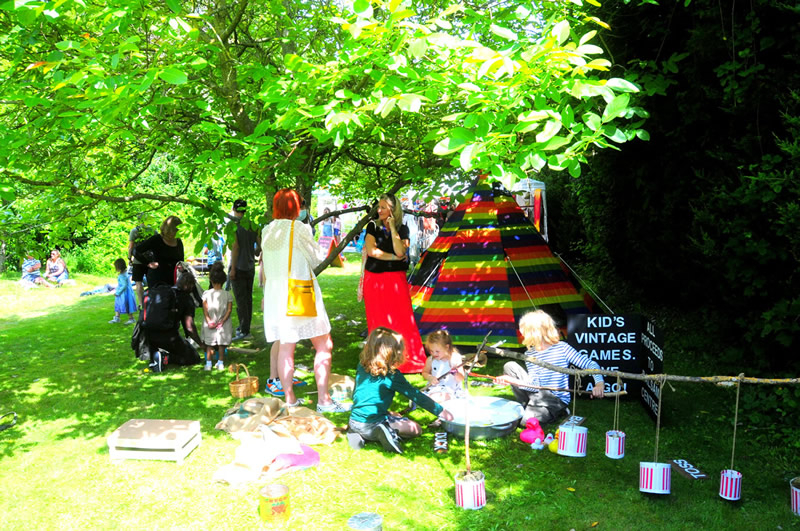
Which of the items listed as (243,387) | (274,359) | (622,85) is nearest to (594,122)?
(622,85)

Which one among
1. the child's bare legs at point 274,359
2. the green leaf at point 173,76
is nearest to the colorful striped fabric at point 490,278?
the child's bare legs at point 274,359

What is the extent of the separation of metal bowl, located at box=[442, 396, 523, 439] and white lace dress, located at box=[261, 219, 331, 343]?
1304 mm

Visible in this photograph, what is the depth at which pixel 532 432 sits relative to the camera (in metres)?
4.64

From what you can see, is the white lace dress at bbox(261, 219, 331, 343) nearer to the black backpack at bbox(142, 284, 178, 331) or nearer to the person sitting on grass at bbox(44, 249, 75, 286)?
the black backpack at bbox(142, 284, 178, 331)

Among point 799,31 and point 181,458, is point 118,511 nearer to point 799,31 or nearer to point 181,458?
point 181,458

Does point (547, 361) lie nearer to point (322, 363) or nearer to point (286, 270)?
point (322, 363)

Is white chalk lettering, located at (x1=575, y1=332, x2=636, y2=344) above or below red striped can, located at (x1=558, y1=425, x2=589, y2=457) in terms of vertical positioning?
above

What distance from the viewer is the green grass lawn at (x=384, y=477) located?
3633 mm

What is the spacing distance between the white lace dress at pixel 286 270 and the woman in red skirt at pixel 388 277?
100 centimetres

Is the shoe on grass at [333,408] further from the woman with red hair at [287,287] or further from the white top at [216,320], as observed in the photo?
the white top at [216,320]

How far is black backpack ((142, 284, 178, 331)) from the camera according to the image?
22.4ft

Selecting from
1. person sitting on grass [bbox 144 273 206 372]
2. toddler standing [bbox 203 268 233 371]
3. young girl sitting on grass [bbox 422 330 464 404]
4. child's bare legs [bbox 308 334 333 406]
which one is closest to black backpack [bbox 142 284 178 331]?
person sitting on grass [bbox 144 273 206 372]

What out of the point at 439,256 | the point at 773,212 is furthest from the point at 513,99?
the point at 439,256

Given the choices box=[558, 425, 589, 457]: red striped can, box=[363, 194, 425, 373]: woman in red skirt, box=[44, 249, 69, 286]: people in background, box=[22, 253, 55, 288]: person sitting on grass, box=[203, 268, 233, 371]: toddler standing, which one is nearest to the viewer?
box=[558, 425, 589, 457]: red striped can
